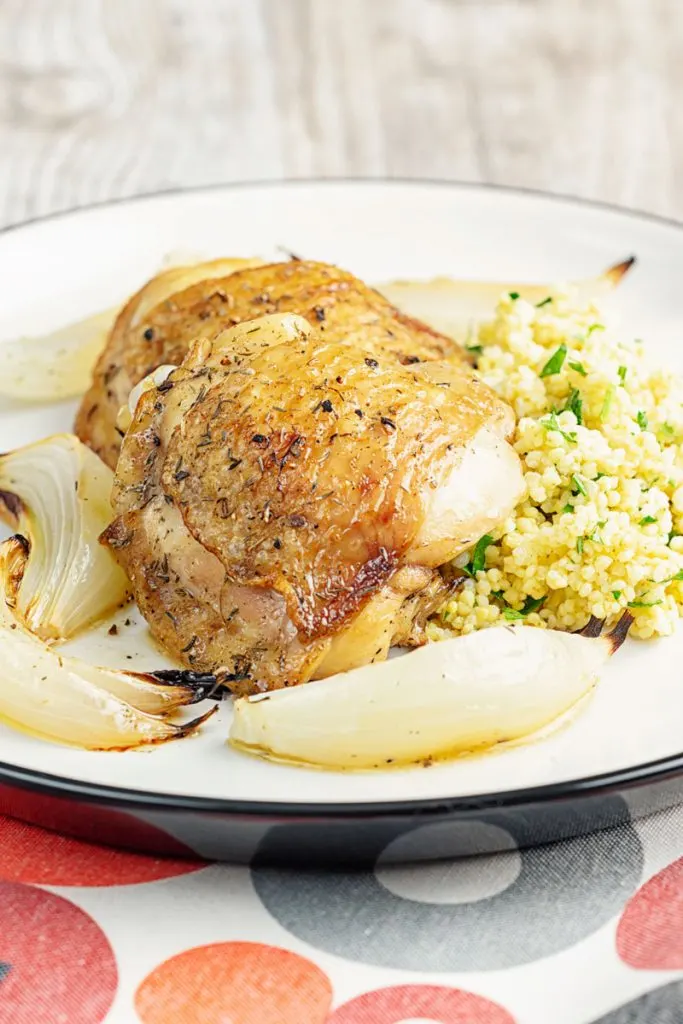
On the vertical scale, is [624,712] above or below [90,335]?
below

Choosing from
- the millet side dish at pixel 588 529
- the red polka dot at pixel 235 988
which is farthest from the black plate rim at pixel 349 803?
the millet side dish at pixel 588 529

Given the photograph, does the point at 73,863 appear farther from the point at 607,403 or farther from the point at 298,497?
the point at 607,403

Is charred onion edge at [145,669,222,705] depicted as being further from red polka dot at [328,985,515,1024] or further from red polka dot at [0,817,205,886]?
red polka dot at [328,985,515,1024]

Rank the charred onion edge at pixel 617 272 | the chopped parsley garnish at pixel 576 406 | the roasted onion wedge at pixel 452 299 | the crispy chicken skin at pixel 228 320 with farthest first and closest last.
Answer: the charred onion edge at pixel 617 272 → the roasted onion wedge at pixel 452 299 → the crispy chicken skin at pixel 228 320 → the chopped parsley garnish at pixel 576 406

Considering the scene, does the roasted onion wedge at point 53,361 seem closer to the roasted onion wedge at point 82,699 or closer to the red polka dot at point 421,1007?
the roasted onion wedge at point 82,699

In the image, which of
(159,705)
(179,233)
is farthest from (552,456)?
(179,233)

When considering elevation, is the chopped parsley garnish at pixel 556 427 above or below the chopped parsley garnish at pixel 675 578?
above

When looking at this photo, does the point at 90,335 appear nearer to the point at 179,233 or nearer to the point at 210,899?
the point at 179,233
